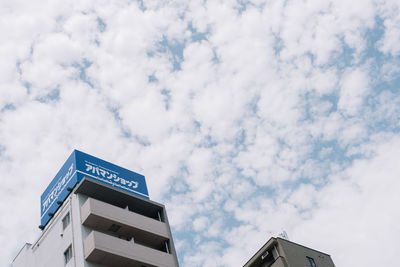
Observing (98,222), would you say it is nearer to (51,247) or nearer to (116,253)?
(116,253)

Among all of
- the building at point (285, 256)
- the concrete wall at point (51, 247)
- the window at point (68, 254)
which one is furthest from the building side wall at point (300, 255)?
the concrete wall at point (51, 247)

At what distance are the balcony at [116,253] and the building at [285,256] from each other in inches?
415

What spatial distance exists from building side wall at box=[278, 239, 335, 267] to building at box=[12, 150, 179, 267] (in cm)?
1122

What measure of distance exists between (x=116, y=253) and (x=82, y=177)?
35.7 ft

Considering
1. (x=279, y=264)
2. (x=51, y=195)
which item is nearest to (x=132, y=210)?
(x=51, y=195)

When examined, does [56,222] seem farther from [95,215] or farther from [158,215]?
[158,215]

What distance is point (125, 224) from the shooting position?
44000 mm

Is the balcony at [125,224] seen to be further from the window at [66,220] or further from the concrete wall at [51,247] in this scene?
the concrete wall at [51,247]

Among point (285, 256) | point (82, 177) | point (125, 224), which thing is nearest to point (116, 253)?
point (125, 224)

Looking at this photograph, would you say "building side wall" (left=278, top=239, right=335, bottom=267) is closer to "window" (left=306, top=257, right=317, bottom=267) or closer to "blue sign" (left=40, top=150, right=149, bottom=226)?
"window" (left=306, top=257, right=317, bottom=267)

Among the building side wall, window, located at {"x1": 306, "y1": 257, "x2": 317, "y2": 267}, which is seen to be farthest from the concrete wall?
window, located at {"x1": 306, "y1": 257, "x2": 317, "y2": 267}

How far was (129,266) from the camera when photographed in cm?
4162

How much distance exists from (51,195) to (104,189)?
848 centimetres

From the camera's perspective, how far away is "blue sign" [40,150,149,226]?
48406 millimetres
